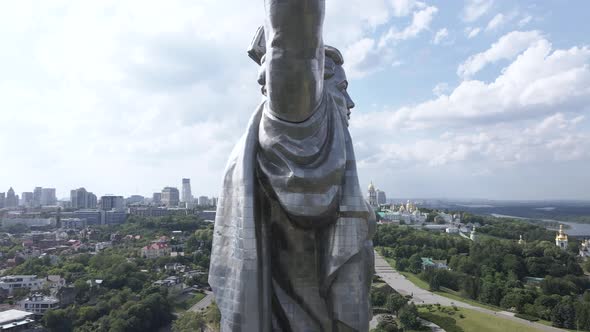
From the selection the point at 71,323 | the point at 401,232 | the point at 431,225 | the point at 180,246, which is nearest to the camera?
the point at 71,323

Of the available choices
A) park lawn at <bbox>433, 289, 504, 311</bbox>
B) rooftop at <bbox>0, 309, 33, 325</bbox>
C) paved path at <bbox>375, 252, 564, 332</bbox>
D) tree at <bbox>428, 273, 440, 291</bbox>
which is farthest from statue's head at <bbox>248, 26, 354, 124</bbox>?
tree at <bbox>428, 273, 440, 291</bbox>

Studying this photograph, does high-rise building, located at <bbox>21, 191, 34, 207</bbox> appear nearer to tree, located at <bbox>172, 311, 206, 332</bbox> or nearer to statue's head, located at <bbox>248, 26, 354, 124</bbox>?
tree, located at <bbox>172, 311, 206, 332</bbox>

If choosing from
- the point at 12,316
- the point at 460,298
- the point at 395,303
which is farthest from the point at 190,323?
the point at 460,298

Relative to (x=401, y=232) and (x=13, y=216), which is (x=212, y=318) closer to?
(x=401, y=232)

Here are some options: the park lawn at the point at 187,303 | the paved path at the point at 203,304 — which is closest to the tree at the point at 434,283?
the paved path at the point at 203,304

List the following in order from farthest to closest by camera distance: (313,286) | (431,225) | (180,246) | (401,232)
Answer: (431,225), (401,232), (180,246), (313,286)

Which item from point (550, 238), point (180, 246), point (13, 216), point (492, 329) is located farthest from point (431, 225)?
point (13, 216)
